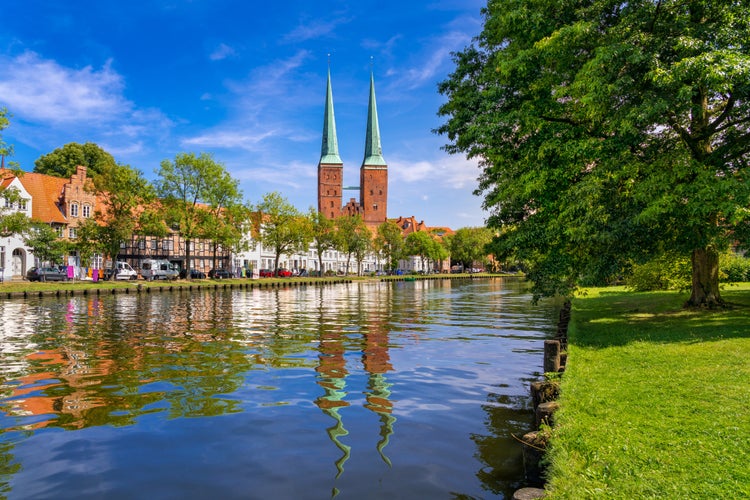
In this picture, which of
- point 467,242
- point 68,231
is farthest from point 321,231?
point 467,242

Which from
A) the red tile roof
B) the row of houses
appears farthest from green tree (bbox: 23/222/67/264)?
the red tile roof

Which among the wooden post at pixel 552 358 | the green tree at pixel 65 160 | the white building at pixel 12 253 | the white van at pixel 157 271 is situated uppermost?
the green tree at pixel 65 160

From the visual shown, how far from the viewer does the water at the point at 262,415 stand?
7201mm

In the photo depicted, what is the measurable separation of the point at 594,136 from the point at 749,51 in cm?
462

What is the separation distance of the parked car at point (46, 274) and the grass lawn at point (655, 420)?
191 feet

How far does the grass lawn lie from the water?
1.22 meters

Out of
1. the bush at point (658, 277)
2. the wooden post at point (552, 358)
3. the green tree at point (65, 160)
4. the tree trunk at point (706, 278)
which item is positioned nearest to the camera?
the wooden post at point (552, 358)

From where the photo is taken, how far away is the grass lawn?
18.0 feet

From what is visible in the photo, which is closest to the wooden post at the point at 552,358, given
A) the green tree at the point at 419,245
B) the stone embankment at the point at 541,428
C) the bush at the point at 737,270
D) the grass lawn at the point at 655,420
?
the stone embankment at the point at 541,428

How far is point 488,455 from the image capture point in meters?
8.20

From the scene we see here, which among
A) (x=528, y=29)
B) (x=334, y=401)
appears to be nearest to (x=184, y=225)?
(x=528, y=29)

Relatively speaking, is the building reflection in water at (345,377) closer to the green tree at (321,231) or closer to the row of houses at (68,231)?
the row of houses at (68,231)

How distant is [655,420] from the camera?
7.39 metres

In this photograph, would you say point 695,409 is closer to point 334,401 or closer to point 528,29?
point 334,401
